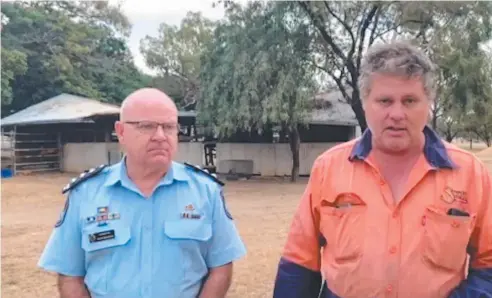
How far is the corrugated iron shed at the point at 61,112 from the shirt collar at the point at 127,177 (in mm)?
19187

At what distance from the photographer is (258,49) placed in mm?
16797

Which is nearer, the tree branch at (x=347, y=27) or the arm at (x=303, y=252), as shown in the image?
the arm at (x=303, y=252)

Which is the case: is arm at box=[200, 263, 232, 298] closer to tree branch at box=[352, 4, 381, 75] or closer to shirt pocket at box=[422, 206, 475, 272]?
shirt pocket at box=[422, 206, 475, 272]

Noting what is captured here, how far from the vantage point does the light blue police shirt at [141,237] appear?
2131mm

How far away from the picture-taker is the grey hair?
1.83 m

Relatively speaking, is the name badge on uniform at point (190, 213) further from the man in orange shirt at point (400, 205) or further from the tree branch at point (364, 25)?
the tree branch at point (364, 25)

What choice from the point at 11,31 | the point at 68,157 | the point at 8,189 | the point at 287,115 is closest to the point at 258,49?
the point at 287,115

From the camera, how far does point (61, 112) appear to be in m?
23.4

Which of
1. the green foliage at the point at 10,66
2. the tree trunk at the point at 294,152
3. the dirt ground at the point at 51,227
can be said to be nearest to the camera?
the dirt ground at the point at 51,227

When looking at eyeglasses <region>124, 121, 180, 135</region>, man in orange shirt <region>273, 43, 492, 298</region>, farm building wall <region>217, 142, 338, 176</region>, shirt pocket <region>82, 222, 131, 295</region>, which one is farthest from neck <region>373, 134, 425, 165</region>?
farm building wall <region>217, 142, 338, 176</region>

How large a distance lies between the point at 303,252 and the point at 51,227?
8403mm

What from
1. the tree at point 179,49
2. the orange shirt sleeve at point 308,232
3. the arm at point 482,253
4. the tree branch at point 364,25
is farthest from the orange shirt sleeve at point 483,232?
the tree at point 179,49

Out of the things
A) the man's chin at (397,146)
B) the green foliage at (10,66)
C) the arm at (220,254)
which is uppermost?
the green foliage at (10,66)

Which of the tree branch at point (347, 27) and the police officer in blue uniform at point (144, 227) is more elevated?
the tree branch at point (347, 27)
